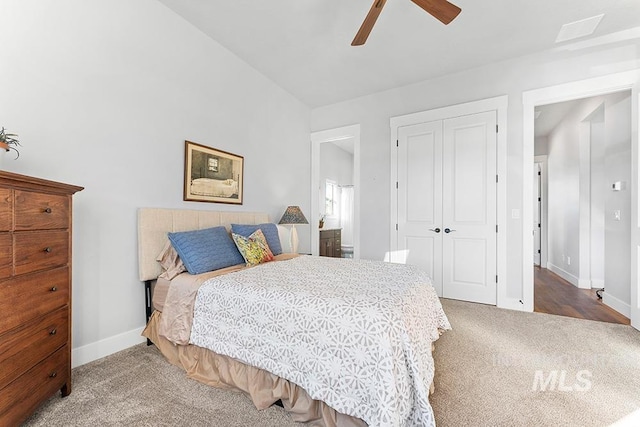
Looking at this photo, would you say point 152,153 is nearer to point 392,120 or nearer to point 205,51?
point 205,51

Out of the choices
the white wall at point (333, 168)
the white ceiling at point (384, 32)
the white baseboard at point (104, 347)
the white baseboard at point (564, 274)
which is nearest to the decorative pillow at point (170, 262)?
the white baseboard at point (104, 347)

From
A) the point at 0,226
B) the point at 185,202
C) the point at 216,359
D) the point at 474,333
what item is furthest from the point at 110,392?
the point at 474,333

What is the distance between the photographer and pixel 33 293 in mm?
1347

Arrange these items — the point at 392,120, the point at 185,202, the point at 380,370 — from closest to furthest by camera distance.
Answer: the point at 380,370, the point at 185,202, the point at 392,120

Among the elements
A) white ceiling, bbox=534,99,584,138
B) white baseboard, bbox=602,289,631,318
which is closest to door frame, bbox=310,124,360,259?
white ceiling, bbox=534,99,584,138

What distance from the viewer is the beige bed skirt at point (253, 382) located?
1.37 metres

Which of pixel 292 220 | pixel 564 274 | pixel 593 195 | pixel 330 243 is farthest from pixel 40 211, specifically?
pixel 564 274

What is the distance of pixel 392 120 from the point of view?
3.99 metres

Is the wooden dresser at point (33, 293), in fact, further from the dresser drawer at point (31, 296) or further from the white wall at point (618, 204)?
the white wall at point (618, 204)

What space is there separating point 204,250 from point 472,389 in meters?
2.09

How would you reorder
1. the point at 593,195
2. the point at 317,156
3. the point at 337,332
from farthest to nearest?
the point at 317,156
the point at 593,195
the point at 337,332

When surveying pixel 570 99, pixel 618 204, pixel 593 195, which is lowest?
pixel 618 204

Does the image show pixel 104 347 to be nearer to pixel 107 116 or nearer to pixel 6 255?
pixel 6 255

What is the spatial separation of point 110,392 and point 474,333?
2798 mm
